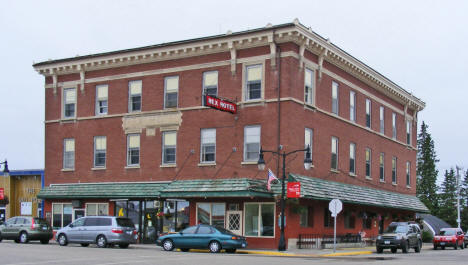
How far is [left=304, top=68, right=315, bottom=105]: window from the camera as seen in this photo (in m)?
35.9

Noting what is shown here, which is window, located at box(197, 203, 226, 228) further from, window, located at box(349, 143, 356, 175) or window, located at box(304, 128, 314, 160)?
window, located at box(349, 143, 356, 175)

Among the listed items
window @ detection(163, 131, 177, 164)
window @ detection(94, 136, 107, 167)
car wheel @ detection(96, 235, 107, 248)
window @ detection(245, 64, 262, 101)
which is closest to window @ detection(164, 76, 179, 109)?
window @ detection(163, 131, 177, 164)

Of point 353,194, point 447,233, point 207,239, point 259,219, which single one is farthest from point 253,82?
point 447,233

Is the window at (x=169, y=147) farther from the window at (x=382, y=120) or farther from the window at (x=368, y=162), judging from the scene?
the window at (x=382, y=120)

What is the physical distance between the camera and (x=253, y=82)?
3512 cm

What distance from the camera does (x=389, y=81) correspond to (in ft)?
153

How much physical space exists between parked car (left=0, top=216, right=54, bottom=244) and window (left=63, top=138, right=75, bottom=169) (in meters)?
5.94

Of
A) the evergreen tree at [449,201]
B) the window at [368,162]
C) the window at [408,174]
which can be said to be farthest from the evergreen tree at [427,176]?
the window at [368,162]

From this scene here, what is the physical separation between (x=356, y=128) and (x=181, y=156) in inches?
493

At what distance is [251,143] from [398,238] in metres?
9.53

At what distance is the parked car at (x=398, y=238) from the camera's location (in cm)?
3362

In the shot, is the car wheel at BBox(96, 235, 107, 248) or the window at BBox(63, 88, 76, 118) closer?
the car wheel at BBox(96, 235, 107, 248)

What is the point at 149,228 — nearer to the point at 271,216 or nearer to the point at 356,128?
the point at 271,216

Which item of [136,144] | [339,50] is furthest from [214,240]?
[339,50]
